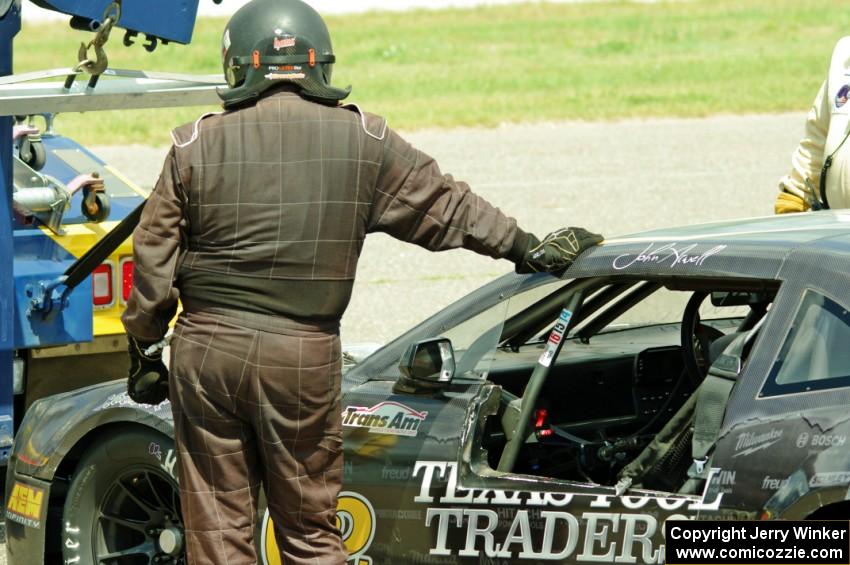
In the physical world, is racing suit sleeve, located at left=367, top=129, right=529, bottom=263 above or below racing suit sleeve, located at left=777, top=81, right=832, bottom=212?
below

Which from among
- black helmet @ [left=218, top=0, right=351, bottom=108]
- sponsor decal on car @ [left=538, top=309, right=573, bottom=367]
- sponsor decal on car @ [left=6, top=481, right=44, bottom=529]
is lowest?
sponsor decal on car @ [left=6, top=481, right=44, bottom=529]

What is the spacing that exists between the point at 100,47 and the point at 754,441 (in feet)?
9.10

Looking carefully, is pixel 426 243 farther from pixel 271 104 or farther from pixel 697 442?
pixel 697 442

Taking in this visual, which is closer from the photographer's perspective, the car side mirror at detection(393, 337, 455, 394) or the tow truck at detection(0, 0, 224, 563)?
the car side mirror at detection(393, 337, 455, 394)

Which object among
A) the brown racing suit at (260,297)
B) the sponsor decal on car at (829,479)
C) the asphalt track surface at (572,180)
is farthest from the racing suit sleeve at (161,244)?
the asphalt track surface at (572,180)

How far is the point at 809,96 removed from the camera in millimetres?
19109

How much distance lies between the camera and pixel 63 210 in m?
5.97

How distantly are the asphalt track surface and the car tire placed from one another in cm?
382

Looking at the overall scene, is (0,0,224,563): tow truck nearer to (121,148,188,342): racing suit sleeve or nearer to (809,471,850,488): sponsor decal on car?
(121,148,188,342): racing suit sleeve

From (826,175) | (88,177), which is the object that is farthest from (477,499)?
(88,177)

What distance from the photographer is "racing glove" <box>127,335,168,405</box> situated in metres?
4.08

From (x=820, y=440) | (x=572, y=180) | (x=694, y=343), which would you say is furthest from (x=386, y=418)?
(x=572, y=180)

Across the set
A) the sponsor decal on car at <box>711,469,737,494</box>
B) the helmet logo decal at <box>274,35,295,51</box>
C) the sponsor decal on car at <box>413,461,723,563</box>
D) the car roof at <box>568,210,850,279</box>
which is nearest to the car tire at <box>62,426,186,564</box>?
the sponsor decal on car at <box>413,461,723,563</box>

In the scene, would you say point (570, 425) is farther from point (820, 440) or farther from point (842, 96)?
point (842, 96)
